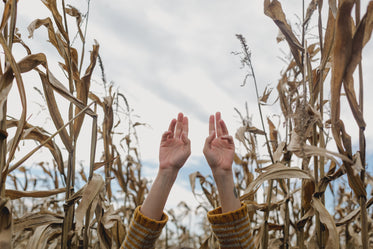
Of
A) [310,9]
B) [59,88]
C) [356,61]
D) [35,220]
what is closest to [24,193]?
[35,220]

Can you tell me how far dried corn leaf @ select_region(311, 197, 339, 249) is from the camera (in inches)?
38.0

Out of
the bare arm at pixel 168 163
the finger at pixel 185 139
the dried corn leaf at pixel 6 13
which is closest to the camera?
the dried corn leaf at pixel 6 13

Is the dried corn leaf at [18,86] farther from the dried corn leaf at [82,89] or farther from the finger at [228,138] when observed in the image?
the finger at [228,138]

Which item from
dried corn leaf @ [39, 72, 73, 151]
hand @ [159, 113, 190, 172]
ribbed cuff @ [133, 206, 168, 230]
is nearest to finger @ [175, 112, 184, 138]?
hand @ [159, 113, 190, 172]

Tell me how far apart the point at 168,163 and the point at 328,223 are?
2.05ft

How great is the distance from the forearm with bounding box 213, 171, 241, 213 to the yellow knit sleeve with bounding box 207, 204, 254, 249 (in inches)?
1.3

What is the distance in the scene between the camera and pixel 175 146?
54.1 inches

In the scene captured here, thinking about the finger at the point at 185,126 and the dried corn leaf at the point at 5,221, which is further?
the finger at the point at 185,126

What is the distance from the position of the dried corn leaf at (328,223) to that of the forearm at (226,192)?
0.30 m

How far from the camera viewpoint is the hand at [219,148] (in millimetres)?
1311

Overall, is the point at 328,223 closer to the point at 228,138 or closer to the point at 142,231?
the point at 228,138

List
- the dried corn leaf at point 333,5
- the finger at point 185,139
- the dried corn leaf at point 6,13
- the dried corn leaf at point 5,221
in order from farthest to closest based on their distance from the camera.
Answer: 1. the finger at point 185,139
2. the dried corn leaf at point 333,5
3. the dried corn leaf at point 6,13
4. the dried corn leaf at point 5,221

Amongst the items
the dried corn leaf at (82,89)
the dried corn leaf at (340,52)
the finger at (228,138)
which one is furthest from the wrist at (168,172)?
the dried corn leaf at (340,52)

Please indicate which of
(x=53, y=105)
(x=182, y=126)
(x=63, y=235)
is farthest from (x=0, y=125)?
(x=182, y=126)
